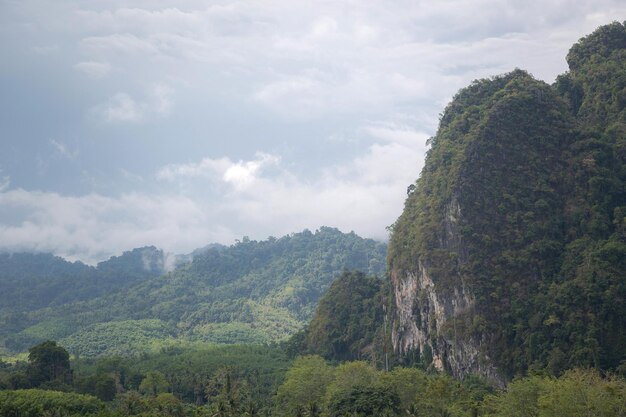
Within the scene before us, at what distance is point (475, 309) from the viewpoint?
82.8 m

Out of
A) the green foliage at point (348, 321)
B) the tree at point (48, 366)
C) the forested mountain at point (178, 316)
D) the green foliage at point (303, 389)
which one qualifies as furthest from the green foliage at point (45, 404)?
the forested mountain at point (178, 316)

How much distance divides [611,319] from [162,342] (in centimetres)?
9399

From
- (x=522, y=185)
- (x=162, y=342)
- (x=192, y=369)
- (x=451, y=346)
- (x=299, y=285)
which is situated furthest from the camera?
(x=299, y=285)

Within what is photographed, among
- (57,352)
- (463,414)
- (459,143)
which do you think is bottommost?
(463,414)

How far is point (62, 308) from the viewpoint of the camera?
192 m

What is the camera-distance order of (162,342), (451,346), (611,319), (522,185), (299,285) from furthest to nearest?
(299,285) < (162,342) < (522,185) < (451,346) < (611,319)

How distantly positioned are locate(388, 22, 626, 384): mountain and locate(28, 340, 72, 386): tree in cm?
4324

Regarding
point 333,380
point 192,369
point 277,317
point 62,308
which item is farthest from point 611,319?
point 62,308

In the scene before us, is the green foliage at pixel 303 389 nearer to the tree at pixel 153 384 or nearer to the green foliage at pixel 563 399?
the green foliage at pixel 563 399

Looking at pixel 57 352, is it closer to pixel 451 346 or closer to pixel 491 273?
pixel 451 346

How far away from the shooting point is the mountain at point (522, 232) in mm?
76438

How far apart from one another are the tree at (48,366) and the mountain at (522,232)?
43.2 m

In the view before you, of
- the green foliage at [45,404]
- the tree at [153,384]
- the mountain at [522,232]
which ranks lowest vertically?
the tree at [153,384]

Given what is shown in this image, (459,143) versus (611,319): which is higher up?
(459,143)
